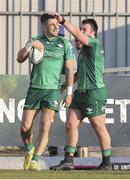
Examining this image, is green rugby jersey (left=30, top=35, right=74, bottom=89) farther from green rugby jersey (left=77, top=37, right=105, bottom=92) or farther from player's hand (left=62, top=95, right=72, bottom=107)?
green rugby jersey (left=77, top=37, right=105, bottom=92)

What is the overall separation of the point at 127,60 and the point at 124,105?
798cm

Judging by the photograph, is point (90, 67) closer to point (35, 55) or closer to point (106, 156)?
point (35, 55)

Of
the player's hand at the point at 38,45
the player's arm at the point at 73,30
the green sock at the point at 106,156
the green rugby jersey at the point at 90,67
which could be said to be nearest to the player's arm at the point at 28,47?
the player's hand at the point at 38,45

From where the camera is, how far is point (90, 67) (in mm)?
9258

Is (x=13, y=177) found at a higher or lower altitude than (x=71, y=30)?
lower

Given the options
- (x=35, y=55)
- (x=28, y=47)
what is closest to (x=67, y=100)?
(x=35, y=55)

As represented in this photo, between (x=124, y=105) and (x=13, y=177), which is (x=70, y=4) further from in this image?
(x=13, y=177)

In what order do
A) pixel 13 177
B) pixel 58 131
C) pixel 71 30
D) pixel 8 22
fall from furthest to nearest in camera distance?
pixel 8 22 < pixel 58 131 < pixel 71 30 < pixel 13 177

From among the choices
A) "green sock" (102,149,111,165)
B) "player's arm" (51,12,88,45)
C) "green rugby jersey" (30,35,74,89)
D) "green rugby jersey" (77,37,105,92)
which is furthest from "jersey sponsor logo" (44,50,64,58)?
"green sock" (102,149,111,165)

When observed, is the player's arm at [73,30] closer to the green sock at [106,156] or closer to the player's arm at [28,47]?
the player's arm at [28,47]

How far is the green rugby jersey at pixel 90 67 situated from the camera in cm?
923

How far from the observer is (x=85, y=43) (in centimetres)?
908

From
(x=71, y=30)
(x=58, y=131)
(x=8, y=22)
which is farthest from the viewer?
(x=8, y=22)

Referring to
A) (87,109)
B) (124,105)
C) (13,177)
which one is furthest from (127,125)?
(13,177)
